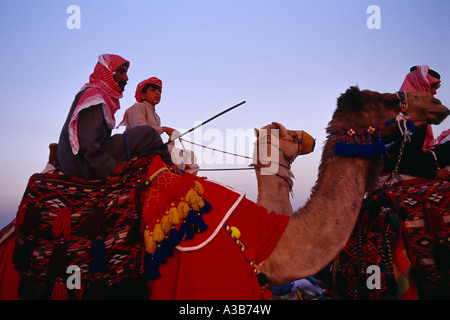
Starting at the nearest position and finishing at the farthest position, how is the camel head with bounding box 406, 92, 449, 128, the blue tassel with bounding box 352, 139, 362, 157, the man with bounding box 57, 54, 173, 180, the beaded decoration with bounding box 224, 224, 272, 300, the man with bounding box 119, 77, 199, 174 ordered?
1. the beaded decoration with bounding box 224, 224, 272, 300
2. the man with bounding box 57, 54, 173, 180
3. the blue tassel with bounding box 352, 139, 362, 157
4. the camel head with bounding box 406, 92, 449, 128
5. the man with bounding box 119, 77, 199, 174

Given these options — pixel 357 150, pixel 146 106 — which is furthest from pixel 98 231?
pixel 146 106

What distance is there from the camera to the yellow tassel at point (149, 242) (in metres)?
2.06

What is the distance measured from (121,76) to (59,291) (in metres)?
2.07

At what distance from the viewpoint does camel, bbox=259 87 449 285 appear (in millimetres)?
2193

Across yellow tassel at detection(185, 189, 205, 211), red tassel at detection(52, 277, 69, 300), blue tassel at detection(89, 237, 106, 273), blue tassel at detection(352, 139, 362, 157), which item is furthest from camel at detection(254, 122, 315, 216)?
red tassel at detection(52, 277, 69, 300)

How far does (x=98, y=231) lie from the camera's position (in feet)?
7.25

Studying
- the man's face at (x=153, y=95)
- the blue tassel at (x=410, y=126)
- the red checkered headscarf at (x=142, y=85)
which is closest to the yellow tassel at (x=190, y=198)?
the blue tassel at (x=410, y=126)

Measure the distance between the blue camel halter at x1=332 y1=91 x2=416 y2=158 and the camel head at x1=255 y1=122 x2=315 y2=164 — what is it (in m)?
2.62

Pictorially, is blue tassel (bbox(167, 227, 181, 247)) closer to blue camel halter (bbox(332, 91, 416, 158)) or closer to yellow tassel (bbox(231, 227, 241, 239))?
yellow tassel (bbox(231, 227, 241, 239))

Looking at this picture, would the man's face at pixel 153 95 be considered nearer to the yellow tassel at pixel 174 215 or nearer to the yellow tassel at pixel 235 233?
the yellow tassel at pixel 174 215

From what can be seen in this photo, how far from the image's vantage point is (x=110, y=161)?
2.38m

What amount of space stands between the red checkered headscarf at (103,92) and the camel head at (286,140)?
2.79m

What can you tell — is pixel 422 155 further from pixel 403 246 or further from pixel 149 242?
pixel 149 242
